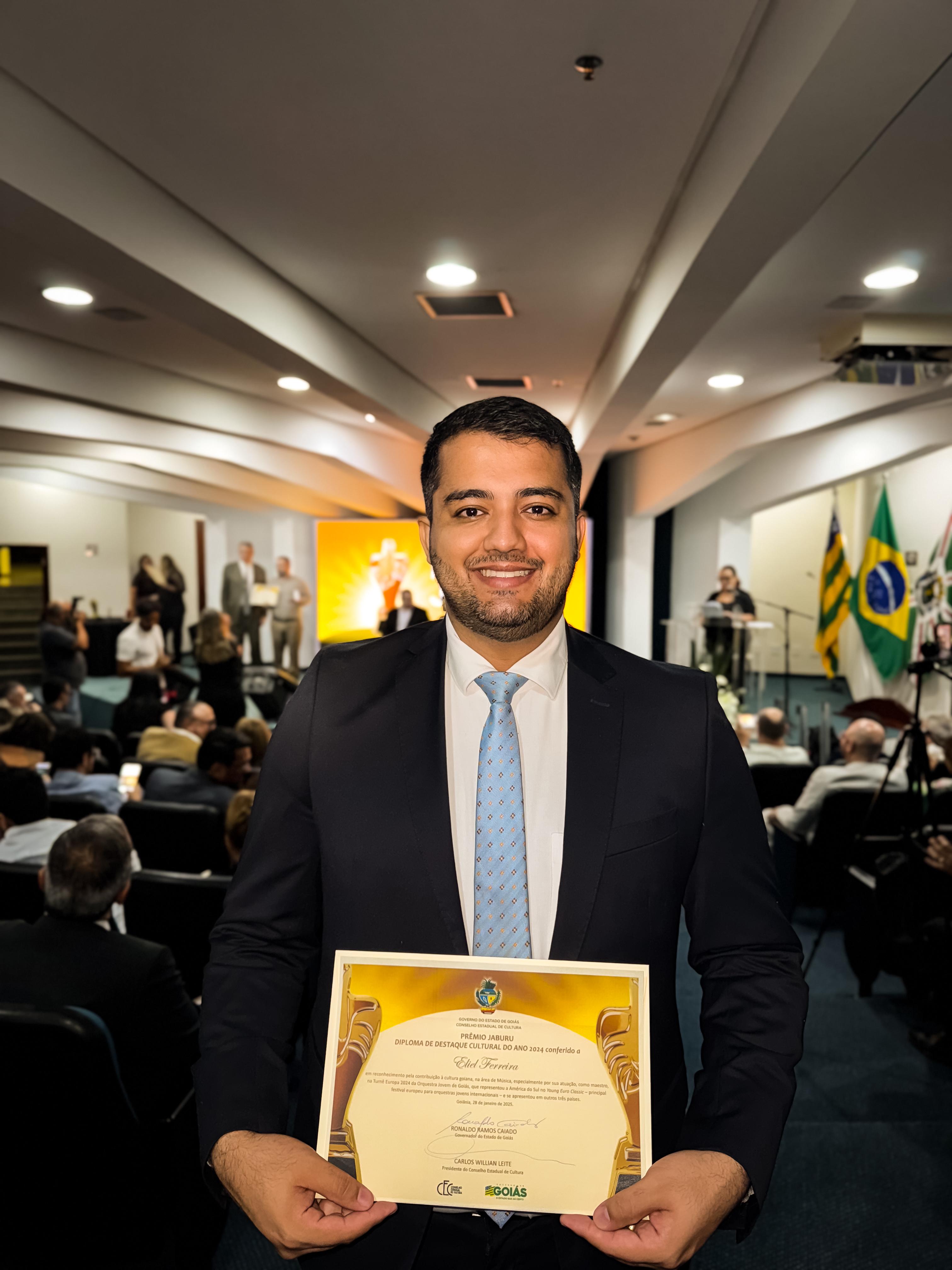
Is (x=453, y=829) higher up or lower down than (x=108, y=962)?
higher up

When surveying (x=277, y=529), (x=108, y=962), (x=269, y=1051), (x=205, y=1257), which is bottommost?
(x=205, y=1257)

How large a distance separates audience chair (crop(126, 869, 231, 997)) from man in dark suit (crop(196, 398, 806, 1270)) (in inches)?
70.2

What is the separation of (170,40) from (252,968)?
2244mm

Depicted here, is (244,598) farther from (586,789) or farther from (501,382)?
(586,789)

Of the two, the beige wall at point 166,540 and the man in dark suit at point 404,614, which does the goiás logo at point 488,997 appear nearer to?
the man in dark suit at point 404,614

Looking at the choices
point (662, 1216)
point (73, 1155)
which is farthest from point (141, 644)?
point (662, 1216)

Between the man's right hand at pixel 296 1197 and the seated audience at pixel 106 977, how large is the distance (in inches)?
46.8

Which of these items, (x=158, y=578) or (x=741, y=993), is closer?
(x=741, y=993)

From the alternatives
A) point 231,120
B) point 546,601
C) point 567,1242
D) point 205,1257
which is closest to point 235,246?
point 231,120

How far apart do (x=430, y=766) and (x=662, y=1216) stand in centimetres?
57

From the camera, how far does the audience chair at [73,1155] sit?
69.2 inches

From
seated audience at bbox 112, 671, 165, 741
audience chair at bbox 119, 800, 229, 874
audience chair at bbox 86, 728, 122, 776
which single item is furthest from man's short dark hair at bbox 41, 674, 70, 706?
audience chair at bbox 119, 800, 229, 874

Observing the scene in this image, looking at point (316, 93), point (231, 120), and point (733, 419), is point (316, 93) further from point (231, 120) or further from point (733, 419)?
point (733, 419)

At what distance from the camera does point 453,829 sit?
1.22 meters
